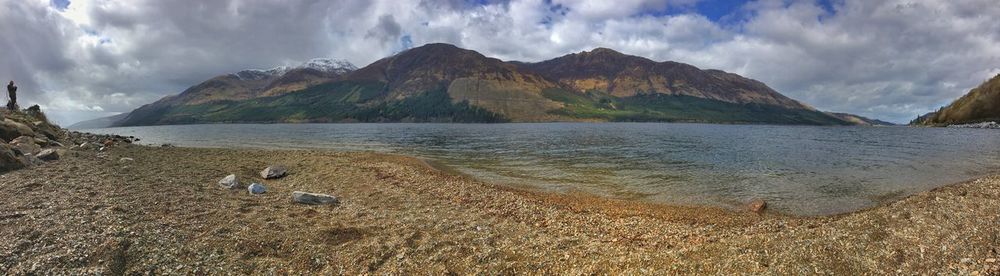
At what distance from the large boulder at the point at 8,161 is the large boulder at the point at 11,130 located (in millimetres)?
12047

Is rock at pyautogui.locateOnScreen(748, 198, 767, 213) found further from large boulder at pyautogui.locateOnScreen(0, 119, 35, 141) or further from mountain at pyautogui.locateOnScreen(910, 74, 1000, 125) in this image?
mountain at pyautogui.locateOnScreen(910, 74, 1000, 125)

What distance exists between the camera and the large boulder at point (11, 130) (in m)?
33.4

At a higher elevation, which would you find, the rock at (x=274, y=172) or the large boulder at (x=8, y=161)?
the large boulder at (x=8, y=161)

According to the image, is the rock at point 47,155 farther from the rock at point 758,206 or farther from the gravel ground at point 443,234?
the rock at point 758,206

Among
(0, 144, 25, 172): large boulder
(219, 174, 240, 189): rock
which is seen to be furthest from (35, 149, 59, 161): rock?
(219, 174, 240, 189): rock

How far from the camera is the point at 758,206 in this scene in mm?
23344

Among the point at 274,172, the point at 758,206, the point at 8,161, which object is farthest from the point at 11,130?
the point at 758,206

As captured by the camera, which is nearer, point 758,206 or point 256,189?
point 758,206

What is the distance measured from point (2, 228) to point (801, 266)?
992 inches

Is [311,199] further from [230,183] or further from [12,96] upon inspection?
[12,96]

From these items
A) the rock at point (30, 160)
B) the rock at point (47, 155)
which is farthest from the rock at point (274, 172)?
the rock at point (47, 155)

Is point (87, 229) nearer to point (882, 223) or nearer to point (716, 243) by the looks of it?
point (716, 243)

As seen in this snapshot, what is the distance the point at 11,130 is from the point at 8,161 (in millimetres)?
14728

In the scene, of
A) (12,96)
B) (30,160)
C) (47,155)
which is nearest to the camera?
(30,160)
